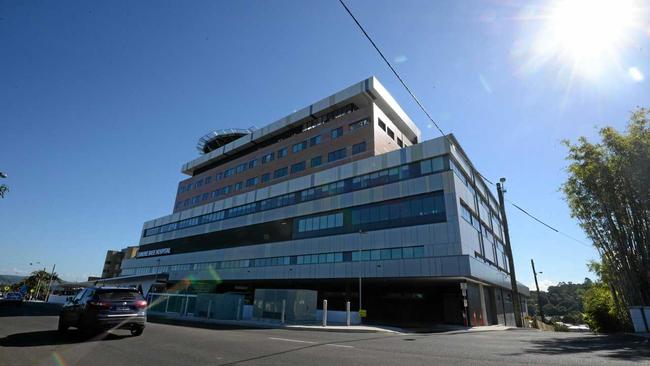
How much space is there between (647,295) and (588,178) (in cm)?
749

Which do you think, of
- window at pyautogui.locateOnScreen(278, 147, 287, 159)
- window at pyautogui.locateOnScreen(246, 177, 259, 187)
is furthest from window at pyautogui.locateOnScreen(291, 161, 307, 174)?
window at pyautogui.locateOnScreen(246, 177, 259, 187)

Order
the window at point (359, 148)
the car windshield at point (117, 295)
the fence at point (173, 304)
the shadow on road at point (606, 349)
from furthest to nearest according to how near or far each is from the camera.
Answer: the window at point (359, 148) < the fence at point (173, 304) < the car windshield at point (117, 295) < the shadow on road at point (606, 349)

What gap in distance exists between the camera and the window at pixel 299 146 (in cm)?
4853

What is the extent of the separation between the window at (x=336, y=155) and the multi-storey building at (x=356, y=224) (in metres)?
0.16

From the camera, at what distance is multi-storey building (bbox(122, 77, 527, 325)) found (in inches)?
1154

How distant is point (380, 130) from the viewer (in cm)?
4284

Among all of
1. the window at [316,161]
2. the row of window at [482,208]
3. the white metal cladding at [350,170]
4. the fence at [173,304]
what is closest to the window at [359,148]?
the white metal cladding at [350,170]

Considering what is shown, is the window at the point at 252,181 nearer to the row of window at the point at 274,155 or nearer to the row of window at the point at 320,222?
the row of window at the point at 274,155

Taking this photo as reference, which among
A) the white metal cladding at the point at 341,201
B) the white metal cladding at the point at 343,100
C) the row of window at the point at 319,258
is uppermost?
the white metal cladding at the point at 343,100

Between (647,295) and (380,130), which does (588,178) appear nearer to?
(647,295)

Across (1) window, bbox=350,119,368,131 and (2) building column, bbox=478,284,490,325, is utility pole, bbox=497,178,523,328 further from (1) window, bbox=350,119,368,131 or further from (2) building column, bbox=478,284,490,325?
(1) window, bbox=350,119,368,131

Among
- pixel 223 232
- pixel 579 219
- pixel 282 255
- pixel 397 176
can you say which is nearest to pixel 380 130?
pixel 397 176

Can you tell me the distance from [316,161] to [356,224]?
1494cm

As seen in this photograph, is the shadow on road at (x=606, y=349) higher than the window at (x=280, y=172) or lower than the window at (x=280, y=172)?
lower
